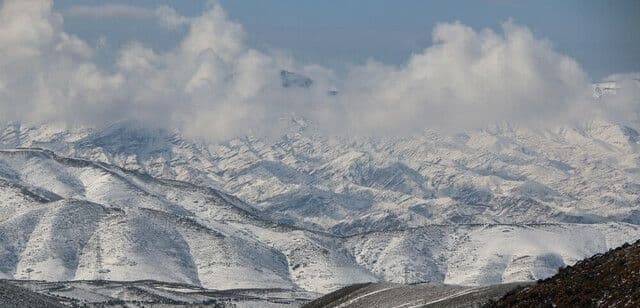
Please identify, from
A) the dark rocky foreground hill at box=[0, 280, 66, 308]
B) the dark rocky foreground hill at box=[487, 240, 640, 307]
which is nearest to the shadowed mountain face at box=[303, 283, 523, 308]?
the dark rocky foreground hill at box=[487, 240, 640, 307]

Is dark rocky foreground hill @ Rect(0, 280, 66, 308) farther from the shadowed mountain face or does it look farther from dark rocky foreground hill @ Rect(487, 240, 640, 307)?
dark rocky foreground hill @ Rect(487, 240, 640, 307)

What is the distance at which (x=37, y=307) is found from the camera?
6693 inches

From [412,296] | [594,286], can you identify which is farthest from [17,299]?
[594,286]

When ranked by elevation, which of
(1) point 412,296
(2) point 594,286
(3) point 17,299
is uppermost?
(3) point 17,299

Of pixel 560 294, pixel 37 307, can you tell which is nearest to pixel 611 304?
pixel 560 294

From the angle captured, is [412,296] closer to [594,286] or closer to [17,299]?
[17,299]

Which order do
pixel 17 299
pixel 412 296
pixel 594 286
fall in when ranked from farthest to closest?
pixel 17 299
pixel 412 296
pixel 594 286

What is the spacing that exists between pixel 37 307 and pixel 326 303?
137 ft

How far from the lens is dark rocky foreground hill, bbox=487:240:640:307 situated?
224 ft

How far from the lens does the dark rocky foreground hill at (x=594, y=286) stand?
6812 cm

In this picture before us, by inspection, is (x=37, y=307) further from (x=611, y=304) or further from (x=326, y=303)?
(x=611, y=304)

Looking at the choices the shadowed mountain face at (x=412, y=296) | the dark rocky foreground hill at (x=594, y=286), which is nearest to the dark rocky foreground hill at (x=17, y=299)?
the shadowed mountain face at (x=412, y=296)

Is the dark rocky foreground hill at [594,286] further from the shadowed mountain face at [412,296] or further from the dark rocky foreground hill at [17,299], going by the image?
the dark rocky foreground hill at [17,299]

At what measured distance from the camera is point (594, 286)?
7181 cm
